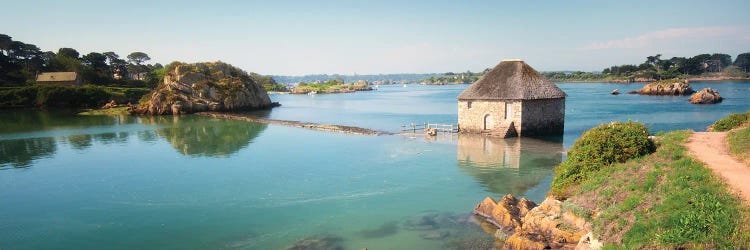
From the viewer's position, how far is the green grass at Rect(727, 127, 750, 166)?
1264 centimetres

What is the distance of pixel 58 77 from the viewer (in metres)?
84.2

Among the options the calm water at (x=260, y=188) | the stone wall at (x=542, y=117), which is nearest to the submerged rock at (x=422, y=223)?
the calm water at (x=260, y=188)

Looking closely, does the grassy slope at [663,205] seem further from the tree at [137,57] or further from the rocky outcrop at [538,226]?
the tree at [137,57]

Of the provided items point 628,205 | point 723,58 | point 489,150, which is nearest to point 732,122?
point 489,150

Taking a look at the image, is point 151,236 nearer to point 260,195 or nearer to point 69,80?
point 260,195

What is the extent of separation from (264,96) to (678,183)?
2960 inches

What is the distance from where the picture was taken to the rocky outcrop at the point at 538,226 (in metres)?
12.5

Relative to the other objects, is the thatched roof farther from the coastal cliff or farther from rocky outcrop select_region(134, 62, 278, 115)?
rocky outcrop select_region(134, 62, 278, 115)

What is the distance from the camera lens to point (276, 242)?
14.4 meters

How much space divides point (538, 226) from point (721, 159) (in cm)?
550

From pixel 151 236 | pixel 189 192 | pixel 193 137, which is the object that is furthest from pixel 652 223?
pixel 193 137

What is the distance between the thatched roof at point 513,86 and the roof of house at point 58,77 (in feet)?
272

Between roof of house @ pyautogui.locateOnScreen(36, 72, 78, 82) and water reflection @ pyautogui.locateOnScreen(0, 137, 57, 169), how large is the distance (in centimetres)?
5413

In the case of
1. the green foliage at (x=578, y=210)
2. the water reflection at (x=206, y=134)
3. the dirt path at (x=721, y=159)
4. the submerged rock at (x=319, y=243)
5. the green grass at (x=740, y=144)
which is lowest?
the submerged rock at (x=319, y=243)
